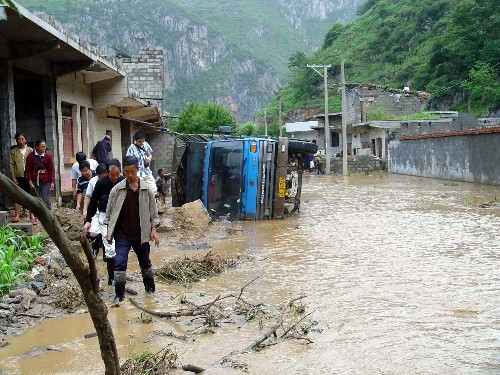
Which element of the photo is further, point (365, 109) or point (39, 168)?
point (365, 109)

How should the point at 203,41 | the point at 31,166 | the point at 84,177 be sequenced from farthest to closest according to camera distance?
the point at 203,41, the point at 31,166, the point at 84,177

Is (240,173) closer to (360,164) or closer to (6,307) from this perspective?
(6,307)

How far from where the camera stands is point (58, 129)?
13.1 meters

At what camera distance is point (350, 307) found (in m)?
6.18

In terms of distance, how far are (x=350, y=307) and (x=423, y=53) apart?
59739 millimetres

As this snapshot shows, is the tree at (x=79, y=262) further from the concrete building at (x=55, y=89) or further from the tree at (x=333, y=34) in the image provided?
the tree at (x=333, y=34)

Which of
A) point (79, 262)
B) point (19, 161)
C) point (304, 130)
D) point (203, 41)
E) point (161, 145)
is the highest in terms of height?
point (203, 41)

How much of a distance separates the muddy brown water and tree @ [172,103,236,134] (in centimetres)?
2769

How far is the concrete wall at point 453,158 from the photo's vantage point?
2384 cm

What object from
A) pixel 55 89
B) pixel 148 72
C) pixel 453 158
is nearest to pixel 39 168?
pixel 55 89

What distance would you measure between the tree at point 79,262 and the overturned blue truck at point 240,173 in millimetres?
9763

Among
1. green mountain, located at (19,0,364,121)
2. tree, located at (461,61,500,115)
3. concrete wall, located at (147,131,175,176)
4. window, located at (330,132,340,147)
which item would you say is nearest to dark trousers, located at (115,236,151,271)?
concrete wall, located at (147,131,175,176)

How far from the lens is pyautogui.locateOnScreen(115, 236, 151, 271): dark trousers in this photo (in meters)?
6.36

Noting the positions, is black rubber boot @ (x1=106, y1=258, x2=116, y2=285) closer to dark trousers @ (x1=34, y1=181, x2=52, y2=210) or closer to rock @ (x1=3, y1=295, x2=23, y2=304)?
rock @ (x1=3, y1=295, x2=23, y2=304)
